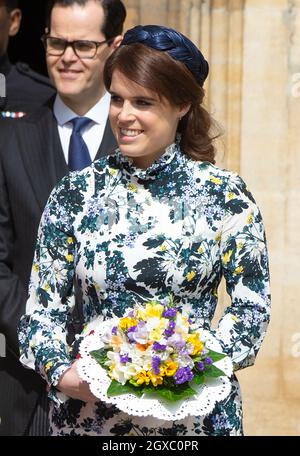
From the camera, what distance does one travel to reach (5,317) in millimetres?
5012

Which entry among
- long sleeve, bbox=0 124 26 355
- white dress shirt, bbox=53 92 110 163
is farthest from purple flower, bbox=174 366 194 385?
white dress shirt, bbox=53 92 110 163

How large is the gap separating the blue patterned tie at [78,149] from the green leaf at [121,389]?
1421 mm

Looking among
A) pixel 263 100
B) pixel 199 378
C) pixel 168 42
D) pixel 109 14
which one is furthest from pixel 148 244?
pixel 263 100

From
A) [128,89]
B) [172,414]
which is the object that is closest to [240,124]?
[128,89]

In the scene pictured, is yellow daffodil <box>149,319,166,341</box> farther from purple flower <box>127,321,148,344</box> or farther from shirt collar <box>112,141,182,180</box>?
shirt collar <box>112,141,182,180</box>

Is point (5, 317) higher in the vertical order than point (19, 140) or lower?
lower

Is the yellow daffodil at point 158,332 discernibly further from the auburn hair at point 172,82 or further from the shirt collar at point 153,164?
the auburn hair at point 172,82

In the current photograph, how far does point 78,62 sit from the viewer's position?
523 cm

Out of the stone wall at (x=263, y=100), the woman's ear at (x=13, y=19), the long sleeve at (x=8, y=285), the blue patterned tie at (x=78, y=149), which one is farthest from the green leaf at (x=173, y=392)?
the woman's ear at (x=13, y=19)

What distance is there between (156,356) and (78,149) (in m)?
1.51

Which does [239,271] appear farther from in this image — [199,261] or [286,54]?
[286,54]

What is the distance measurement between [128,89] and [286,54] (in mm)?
2320

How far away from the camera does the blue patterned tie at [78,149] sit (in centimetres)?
514

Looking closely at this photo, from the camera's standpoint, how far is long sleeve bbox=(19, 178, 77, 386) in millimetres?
4105
